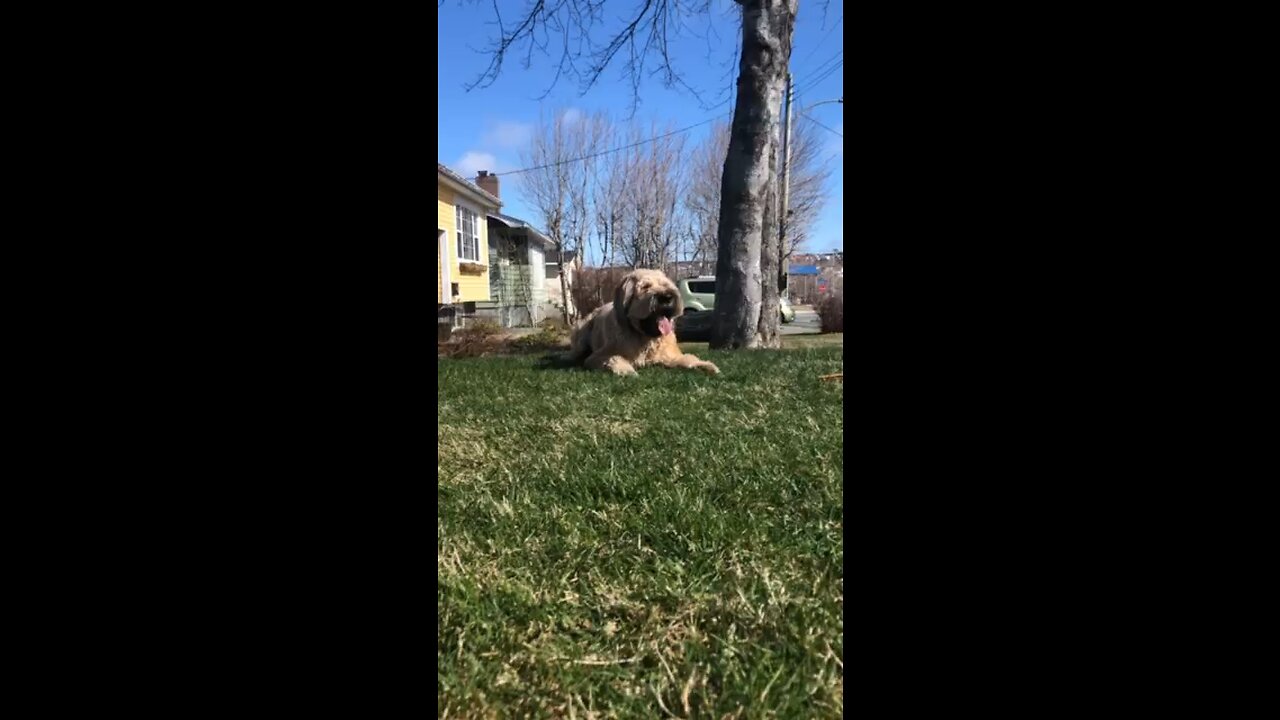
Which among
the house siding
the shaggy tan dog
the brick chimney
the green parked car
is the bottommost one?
the shaggy tan dog

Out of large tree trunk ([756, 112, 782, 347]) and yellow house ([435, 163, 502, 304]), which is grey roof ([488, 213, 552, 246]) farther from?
large tree trunk ([756, 112, 782, 347])

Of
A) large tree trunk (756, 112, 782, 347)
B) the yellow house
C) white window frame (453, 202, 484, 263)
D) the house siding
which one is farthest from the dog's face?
white window frame (453, 202, 484, 263)

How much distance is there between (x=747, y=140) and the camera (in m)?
7.98

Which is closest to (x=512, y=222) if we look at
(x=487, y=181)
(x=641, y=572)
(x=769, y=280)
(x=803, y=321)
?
(x=487, y=181)

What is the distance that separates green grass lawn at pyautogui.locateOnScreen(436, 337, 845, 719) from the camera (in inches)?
46.9

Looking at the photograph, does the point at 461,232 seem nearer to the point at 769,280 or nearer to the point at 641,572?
the point at 769,280

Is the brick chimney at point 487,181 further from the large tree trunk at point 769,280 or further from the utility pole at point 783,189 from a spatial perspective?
the large tree trunk at point 769,280

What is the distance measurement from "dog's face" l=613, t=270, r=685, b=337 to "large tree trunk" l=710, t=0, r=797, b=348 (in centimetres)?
213

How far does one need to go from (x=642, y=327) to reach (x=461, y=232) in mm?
15495

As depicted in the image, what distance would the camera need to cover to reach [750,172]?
8.02 m

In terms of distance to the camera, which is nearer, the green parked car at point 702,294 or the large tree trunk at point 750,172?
the large tree trunk at point 750,172

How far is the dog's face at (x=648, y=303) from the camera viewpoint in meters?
6.27

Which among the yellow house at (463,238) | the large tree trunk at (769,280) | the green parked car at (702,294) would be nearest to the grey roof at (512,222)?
the yellow house at (463,238)
